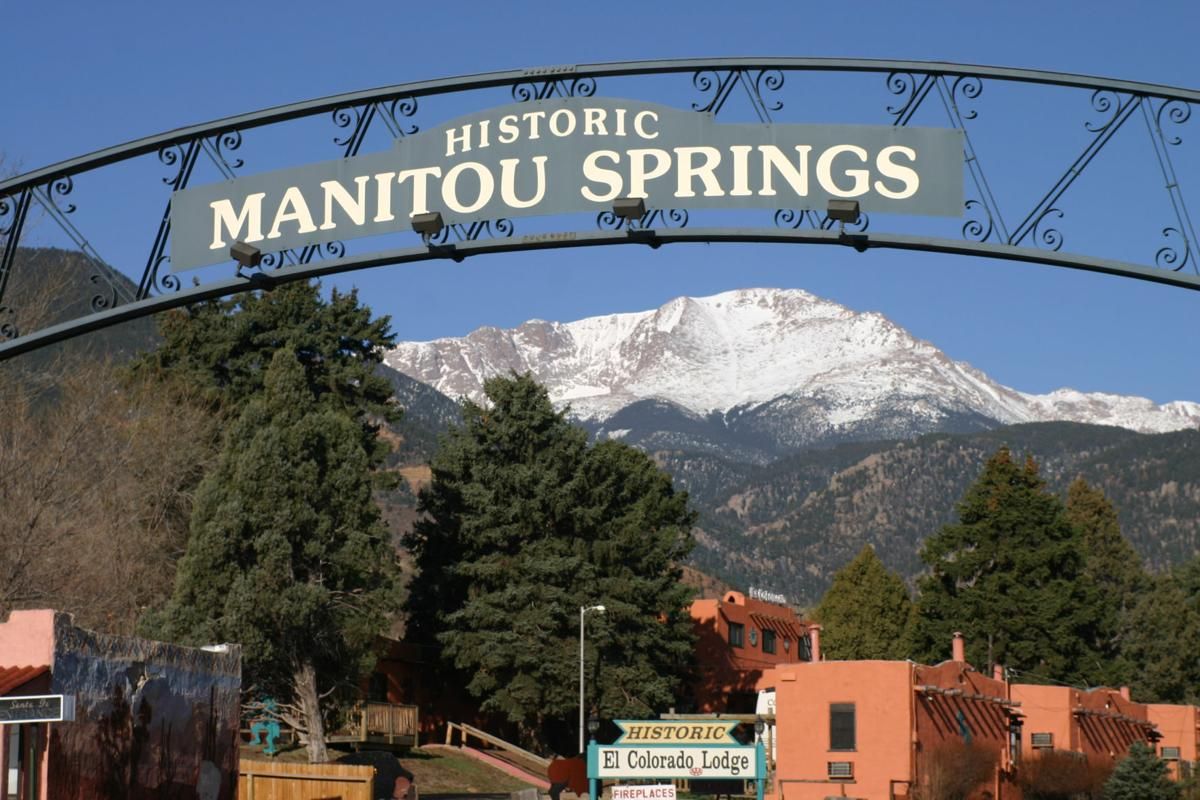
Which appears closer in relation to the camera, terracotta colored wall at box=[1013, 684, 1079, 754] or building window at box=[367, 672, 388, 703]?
terracotta colored wall at box=[1013, 684, 1079, 754]

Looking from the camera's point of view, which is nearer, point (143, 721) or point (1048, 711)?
point (143, 721)

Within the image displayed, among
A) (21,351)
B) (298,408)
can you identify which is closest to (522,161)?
(21,351)

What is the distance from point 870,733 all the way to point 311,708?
17290 millimetres

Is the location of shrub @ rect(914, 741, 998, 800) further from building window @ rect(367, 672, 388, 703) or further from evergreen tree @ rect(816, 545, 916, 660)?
evergreen tree @ rect(816, 545, 916, 660)

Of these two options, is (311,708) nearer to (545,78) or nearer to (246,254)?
(246,254)

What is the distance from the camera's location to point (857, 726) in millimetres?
48000

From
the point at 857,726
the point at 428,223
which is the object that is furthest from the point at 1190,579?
the point at 428,223

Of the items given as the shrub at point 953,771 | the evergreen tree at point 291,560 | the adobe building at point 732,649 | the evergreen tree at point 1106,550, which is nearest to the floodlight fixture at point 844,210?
the shrub at point 953,771

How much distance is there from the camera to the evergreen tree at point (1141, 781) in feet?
178

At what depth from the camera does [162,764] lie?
21.6 m

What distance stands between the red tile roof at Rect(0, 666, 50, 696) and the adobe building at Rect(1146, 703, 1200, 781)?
63005 mm

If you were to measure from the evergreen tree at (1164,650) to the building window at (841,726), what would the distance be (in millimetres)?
47040

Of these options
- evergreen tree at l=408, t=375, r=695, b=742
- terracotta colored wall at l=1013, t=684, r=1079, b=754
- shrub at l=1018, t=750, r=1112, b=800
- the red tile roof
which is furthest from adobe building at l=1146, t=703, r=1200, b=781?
the red tile roof

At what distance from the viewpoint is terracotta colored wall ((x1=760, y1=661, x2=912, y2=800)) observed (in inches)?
1858
